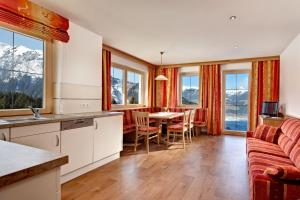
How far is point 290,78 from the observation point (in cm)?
418

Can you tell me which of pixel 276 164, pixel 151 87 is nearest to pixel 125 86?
pixel 151 87

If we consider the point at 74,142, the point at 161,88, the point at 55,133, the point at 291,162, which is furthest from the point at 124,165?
the point at 161,88

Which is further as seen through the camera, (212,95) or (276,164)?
(212,95)

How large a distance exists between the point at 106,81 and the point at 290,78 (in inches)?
156

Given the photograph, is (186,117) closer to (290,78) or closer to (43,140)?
(290,78)

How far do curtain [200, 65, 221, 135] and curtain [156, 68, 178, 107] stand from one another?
940mm

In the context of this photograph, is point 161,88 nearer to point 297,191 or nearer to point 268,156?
point 268,156

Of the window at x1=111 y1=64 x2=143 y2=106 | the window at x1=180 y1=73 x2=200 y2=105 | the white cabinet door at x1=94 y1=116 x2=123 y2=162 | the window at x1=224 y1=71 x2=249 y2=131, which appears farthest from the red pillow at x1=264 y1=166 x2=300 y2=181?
the window at x1=180 y1=73 x2=200 y2=105

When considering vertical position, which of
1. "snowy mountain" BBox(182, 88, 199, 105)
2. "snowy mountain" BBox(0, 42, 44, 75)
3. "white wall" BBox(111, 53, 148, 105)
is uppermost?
"white wall" BBox(111, 53, 148, 105)

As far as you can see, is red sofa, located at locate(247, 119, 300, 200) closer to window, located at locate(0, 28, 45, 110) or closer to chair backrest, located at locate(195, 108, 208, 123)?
chair backrest, located at locate(195, 108, 208, 123)

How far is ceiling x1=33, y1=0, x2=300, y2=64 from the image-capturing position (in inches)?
103

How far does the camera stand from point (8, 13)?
2381mm

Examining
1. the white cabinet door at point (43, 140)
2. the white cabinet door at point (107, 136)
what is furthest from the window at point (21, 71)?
the white cabinet door at point (107, 136)

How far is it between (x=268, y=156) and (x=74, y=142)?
2.58 m
